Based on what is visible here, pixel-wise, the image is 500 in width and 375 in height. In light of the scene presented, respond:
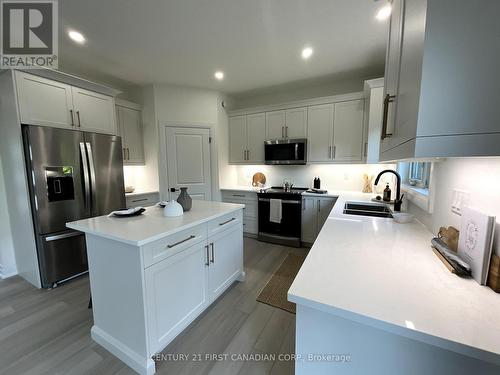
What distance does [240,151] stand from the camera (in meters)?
4.03

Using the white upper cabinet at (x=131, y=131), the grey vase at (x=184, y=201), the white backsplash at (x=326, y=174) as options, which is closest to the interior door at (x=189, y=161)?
the white upper cabinet at (x=131, y=131)

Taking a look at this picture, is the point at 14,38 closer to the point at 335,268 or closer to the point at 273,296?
the point at 335,268

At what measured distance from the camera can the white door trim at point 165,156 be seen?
3.47 meters

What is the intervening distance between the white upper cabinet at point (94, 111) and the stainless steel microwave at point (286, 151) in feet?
7.77

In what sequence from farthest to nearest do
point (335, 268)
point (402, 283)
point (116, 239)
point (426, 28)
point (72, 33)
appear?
point (72, 33) < point (116, 239) < point (335, 268) < point (402, 283) < point (426, 28)

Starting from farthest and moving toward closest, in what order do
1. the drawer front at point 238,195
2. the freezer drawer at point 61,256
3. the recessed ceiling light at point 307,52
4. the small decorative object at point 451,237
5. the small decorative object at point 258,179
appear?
the small decorative object at point 258,179 → the drawer front at point 238,195 → the recessed ceiling light at point 307,52 → the freezer drawer at point 61,256 → the small decorative object at point 451,237

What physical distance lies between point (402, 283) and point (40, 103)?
11.1 feet

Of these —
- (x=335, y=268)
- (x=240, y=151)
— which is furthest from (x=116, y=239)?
(x=240, y=151)

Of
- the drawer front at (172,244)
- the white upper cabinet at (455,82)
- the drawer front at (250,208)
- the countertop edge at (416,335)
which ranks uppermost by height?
the white upper cabinet at (455,82)

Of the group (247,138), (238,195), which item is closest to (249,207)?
(238,195)

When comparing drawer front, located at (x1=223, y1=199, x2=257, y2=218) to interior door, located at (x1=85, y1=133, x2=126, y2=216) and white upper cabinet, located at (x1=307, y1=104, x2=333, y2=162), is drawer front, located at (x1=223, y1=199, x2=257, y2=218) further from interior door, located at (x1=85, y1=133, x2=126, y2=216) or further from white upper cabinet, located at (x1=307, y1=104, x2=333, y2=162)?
interior door, located at (x1=85, y1=133, x2=126, y2=216)

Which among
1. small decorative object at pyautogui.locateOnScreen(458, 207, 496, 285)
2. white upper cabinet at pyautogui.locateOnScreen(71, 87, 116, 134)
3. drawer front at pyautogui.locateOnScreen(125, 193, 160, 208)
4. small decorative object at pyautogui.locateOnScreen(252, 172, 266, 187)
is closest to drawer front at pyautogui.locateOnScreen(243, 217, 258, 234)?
small decorative object at pyautogui.locateOnScreen(252, 172, 266, 187)

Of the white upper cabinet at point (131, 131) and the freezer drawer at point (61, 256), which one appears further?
the white upper cabinet at point (131, 131)

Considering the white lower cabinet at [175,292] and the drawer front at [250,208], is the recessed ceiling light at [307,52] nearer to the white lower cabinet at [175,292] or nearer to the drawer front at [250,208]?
the drawer front at [250,208]
